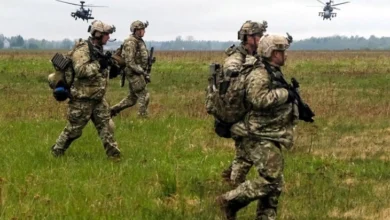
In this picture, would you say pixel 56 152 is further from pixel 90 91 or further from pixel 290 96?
pixel 290 96

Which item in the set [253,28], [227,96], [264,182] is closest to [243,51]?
[253,28]

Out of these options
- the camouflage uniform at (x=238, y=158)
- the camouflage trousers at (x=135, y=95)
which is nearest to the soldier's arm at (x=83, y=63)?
the camouflage uniform at (x=238, y=158)

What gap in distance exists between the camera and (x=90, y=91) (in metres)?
8.86

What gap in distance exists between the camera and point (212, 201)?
7.11 meters

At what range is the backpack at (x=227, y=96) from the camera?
238 inches

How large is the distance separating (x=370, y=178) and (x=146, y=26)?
20.6ft

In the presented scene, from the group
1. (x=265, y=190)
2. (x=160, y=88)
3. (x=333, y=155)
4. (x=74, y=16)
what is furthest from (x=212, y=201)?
(x=74, y=16)

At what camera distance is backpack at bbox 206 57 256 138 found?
6051mm

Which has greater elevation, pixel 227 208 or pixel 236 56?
pixel 236 56

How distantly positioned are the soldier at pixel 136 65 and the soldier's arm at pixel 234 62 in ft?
19.0

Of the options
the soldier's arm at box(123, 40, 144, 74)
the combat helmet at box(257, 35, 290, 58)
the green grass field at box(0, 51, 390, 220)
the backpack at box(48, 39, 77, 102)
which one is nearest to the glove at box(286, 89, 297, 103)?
the combat helmet at box(257, 35, 290, 58)

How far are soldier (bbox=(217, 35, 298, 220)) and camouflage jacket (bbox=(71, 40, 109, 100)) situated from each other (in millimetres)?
3262

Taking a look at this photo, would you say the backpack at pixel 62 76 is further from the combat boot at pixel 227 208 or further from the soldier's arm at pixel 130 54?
the soldier's arm at pixel 130 54

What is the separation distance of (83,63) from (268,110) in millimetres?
3554
